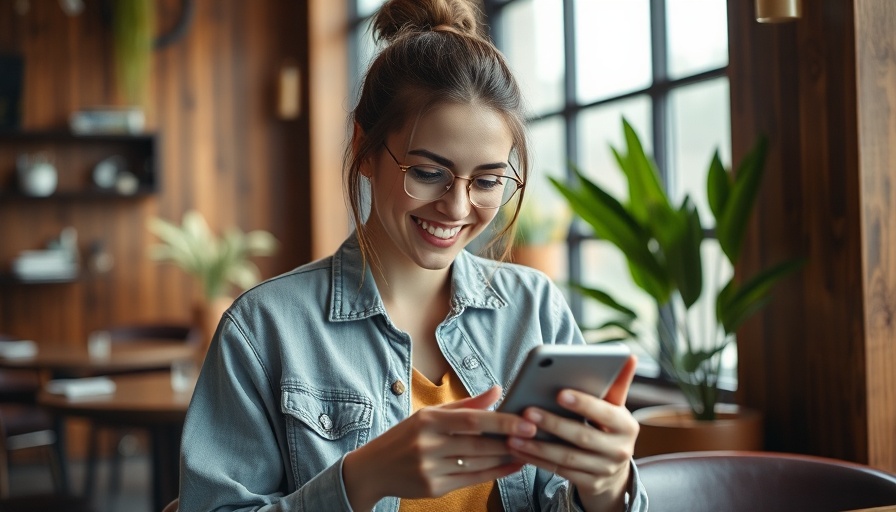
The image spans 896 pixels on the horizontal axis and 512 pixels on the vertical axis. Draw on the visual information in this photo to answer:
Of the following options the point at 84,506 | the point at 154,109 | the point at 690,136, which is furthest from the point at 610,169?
the point at 154,109

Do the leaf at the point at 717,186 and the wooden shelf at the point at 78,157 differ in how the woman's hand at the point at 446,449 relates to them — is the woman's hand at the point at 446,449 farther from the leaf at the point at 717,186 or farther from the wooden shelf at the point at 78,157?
Answer: the wooden shelf at the point at 78,157

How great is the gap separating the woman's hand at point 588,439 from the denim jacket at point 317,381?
0.16 metres

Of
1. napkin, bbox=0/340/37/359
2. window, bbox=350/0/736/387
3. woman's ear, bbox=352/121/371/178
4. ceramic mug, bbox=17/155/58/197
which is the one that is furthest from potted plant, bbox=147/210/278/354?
woman's ear, bbox=352/121/371/178

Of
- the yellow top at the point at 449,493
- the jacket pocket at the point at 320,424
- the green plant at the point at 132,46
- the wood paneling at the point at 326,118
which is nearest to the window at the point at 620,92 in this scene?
the yellow top at the point at 449,493

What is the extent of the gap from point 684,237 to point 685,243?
16 mm

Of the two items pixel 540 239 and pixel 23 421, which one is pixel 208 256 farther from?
pixel 540 239

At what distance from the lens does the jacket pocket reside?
1.34 metres

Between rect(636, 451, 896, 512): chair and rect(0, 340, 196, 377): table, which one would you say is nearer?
rect(636, 451, 896, 512): chair

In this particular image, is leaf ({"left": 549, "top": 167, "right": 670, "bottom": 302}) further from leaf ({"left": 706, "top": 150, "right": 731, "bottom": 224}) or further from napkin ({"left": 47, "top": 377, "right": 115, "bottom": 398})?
napkin ({"left": 47, "top": 377, "right": 115, "bottom": 398})

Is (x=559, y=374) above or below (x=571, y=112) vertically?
below

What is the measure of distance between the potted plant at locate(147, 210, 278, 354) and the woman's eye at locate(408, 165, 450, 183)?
3939 mm

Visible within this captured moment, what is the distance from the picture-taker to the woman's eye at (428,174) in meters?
1.33

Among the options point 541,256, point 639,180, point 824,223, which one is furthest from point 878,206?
point 541,256

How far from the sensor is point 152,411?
116 inches
